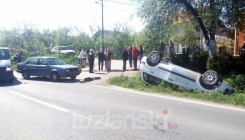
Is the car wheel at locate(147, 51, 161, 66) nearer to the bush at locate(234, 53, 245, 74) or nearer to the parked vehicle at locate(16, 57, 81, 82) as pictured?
the bush at locate(234, 53, 245, 74)

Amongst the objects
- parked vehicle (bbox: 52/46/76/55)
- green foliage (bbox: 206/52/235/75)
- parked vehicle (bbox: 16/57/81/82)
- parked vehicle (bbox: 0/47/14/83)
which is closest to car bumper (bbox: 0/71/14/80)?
parked vehicle (bbox: 0/47/14/83)

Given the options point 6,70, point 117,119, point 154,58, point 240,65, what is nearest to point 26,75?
point 6,70

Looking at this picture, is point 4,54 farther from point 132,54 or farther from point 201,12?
point 201,12

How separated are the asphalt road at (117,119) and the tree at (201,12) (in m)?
5.29

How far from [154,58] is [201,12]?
11.5 feet

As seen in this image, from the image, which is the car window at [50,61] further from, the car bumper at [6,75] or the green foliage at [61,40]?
the green foliage at [61,40]

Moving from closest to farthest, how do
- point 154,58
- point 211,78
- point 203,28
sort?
point 211,78
point 154,58
point 203,28

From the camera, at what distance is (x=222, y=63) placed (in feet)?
43.6

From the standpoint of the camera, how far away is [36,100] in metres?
8.94

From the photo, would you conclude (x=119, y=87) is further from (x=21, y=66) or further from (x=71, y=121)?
(x=21, y=66)

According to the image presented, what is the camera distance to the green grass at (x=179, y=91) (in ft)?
29.2

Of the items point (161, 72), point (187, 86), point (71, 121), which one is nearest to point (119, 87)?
point (161, 72)

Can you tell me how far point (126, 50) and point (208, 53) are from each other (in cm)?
554

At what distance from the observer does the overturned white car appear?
10062 mm
